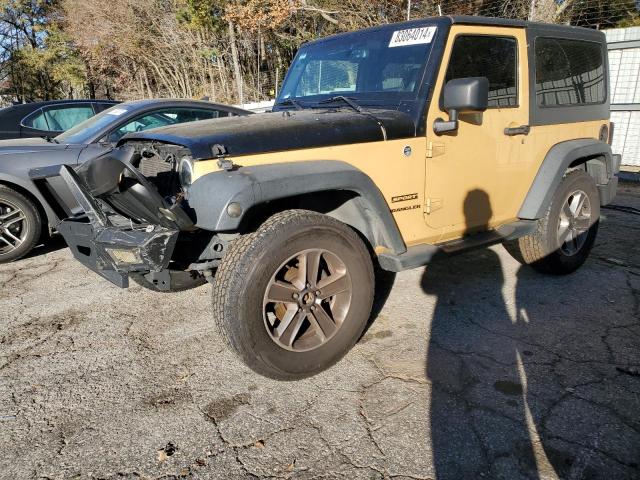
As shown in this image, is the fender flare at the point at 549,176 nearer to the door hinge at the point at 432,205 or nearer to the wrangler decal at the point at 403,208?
the door hinge at the point at 432,205

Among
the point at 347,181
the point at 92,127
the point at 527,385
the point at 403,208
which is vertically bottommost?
the point at 527,385

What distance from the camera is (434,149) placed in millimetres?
3129

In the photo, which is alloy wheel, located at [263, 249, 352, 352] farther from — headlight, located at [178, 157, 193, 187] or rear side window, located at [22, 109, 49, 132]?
rear side window, located at [22, 109, 49, 132]

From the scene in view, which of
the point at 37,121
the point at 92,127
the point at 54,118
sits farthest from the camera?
the point at 54,118

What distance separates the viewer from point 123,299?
4047 mm

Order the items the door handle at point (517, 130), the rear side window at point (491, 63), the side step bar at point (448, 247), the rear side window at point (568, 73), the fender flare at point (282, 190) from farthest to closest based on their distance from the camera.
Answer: the rear side window at point (568, 73) < the door handle at point (517, 130) < the rear side window at point (491, 63) < the side step bar at point (448, 247) < the fender flare at point (282, 190)

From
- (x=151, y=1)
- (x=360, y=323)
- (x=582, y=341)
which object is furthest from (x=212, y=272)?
(x=151, y=1)

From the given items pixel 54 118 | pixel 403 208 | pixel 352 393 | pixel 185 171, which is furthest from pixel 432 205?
pixel 54 118

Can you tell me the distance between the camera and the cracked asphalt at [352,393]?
7.10 ft

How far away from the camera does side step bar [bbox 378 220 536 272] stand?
3002 millimetres

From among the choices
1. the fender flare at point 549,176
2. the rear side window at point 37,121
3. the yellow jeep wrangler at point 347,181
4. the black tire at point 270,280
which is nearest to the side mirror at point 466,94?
the yellow jeep wrangler at point 347,181

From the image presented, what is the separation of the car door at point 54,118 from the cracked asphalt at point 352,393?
123 inches

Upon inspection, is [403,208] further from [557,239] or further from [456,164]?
[557,239]

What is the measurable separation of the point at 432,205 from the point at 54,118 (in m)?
5.75
